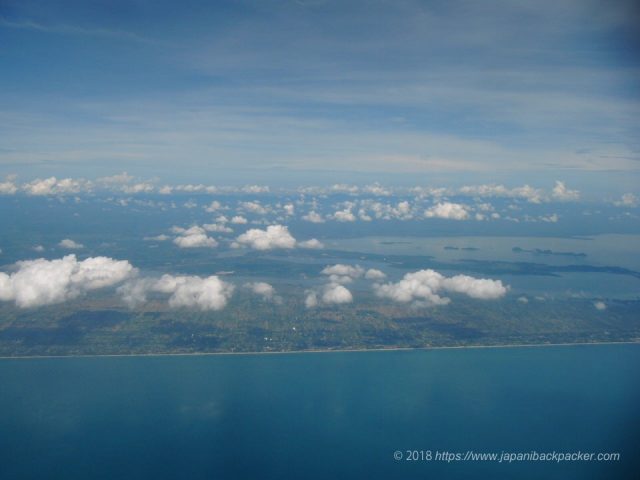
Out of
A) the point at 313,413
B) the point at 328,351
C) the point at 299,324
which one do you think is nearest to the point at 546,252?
the point at 299,324

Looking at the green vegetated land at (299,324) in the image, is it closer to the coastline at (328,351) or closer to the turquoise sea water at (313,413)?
the coastline at (328,351)

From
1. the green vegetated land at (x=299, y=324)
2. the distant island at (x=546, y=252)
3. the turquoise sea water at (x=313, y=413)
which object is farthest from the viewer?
the distant island at (x=546, y=252)

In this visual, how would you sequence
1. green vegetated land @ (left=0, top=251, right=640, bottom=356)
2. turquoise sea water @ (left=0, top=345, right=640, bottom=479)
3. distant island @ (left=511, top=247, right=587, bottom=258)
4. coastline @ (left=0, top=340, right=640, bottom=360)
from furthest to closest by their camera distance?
distant island @ (left=511, top=247, right=587, bottom=258) → green vegetated land @ (left=0, top=251, right=640, bottom=356) → coastline @ (left=0, top=340, right=640, bottom=360) → turquoise sea water @ (left=0, top=345, right=640, bottom=479)

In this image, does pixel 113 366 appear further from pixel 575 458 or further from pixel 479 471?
pixel 575 458

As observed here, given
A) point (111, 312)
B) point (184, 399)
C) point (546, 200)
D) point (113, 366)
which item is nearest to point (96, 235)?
point (111, 312)

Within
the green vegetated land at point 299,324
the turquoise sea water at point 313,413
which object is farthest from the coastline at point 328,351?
the turquoise sea water at point 313,413

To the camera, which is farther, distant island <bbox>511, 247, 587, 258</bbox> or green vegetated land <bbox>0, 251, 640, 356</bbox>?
distant island <bbox>511, 247, 587, 258</bbox>

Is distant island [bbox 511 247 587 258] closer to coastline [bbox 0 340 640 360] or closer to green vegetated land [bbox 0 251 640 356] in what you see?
green vegetated land [bbox 0 251 640 356]

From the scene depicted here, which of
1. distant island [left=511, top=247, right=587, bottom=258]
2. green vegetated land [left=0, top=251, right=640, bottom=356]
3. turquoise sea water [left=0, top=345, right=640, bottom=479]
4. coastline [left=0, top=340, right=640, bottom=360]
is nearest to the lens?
turquoise sea water [left=0, top=345, right=640, bottom=479]

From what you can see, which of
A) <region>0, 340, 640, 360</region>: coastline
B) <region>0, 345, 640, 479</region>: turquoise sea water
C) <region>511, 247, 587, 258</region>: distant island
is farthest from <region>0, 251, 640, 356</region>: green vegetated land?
<region>511, 247, 587, 258</region>: distant island

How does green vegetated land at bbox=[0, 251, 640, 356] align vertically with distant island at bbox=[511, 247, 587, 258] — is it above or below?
below
